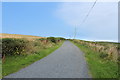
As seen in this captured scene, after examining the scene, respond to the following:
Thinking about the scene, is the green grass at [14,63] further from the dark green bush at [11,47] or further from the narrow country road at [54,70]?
the dark green bush at [11,47]

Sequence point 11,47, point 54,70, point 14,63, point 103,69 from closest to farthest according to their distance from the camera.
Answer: point 54,70
point 103,69
point 14,63
point 11,47

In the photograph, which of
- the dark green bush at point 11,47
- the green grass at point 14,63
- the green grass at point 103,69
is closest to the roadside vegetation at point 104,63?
the green grass at point 103,69

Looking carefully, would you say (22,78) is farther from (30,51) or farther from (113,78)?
(30,51)

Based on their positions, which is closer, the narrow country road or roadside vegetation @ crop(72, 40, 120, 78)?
the narrow country road

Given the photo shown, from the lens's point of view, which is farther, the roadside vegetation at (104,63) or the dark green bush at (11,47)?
the dark green bush at (11,47)

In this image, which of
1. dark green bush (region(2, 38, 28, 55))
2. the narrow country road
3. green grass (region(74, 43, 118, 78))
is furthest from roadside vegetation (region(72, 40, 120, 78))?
dark green bush (region(2, 38, 28, 55))

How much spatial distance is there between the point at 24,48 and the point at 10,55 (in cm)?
167

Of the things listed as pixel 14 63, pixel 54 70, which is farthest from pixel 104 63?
pixel 14 63

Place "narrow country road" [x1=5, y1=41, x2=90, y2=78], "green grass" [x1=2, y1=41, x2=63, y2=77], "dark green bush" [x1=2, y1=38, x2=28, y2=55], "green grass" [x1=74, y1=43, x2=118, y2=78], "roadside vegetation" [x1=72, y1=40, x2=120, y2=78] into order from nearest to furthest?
1. "narrow country road" [x1=5, y1=41, x2=90, y2=78]
2. "green grass" [x1=74, y1=43, x2=118, y2=78]
3. "roadside vegetation" [x1=72, y1=40, x2=120, y2=78]
4. "green grass" [x1=2, y1=41, x2=63, y2=77]
5. "dark green bush" [x1=2, y1=38, x2=28, y2=55]

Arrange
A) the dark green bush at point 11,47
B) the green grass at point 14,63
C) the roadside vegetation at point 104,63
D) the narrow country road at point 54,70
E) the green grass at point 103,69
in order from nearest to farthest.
Answer: the narrow country road at point 54,70, the green grass at point 103,69, the roadside vegetation at point 104,63, the green grass at point 14,63, the dark green bush at point 11,47

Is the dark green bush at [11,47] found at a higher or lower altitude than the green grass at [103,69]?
higher

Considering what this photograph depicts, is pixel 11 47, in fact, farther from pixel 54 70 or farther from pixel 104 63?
pixel 104 63

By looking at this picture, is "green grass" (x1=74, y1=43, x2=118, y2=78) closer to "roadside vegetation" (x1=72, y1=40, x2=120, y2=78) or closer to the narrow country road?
"roadside vegetation" (x1=72, y1=40, x2=120, y2=78)

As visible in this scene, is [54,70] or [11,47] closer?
[54,70]
